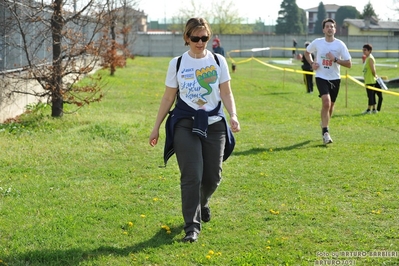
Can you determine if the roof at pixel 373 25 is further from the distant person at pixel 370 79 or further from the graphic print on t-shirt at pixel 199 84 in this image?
the graphic print on t-shirt at pixel 199 84

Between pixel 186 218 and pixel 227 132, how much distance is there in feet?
2.85

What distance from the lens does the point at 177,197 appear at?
23.8 ft

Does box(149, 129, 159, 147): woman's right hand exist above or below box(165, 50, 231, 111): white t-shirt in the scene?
below

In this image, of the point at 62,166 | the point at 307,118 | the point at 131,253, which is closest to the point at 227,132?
the point at 131,253

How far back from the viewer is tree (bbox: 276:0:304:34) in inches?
4050

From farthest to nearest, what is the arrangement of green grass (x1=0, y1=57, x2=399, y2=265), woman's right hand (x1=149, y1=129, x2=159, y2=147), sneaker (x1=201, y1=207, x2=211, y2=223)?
1. sneaker (x1=201, y1=207, x2=211, y2=223)
2. woman's right hand (x1=149, y1=129, x2=159, y2=147)
3. green grass (x1=0, y1=57, x2=399, y2=265)

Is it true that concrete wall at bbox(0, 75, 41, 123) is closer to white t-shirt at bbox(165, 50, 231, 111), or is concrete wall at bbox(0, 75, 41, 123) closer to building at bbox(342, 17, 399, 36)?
white t-shirt at bbox(165, 50, 231, 111)

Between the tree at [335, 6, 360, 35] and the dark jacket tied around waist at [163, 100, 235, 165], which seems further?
the tree at [335, 6, 360, 35]

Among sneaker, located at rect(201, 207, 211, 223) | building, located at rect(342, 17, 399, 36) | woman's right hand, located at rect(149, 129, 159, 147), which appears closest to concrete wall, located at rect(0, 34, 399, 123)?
building, located at rect(342, 17, 399, 36)

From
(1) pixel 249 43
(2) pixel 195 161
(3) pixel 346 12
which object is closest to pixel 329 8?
(3) pixel 346 12

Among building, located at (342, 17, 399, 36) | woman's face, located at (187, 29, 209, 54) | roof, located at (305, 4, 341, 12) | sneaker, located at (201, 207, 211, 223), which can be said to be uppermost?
roof, located at (305, 4, 341, 12)

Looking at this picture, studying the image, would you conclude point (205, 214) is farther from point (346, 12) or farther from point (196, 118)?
point (346, 12)

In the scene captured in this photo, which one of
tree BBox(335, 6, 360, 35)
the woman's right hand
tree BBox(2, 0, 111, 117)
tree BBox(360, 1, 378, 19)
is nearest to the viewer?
the woman's right hand

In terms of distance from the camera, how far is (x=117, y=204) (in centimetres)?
686
